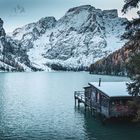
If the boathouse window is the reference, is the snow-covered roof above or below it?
above

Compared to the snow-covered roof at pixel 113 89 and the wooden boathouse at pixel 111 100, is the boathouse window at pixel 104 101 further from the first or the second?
the snow-covered roof at pixel 113 89

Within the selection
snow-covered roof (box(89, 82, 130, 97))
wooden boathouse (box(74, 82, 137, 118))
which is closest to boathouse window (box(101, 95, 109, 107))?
wooden boathouse (box(74, 82, 137, 118))

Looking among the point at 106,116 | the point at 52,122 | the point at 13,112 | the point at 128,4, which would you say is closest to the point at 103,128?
the point at 106,116

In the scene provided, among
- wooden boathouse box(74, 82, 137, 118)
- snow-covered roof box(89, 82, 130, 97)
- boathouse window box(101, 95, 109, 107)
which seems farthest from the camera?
boathouse window box(101, 95, 109, 107)

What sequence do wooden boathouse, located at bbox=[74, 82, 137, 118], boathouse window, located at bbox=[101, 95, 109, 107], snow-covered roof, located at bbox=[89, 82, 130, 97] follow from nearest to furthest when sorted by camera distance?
wooden boathouse, located at bbox=[74, 82, 137, 118] → snow-covered roof, located at bbox=[89, 82, 130, 97] → boathouse window, located at bbox=[101, 95, 109, 107]

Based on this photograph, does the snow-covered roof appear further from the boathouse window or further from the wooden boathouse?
the boathouse window

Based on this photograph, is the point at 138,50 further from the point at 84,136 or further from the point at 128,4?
the point at 84,136

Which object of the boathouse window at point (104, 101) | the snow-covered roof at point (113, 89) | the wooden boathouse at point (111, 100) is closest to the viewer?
the wooden boathouse at point (111, 100)

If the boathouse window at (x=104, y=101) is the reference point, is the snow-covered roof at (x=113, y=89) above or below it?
above

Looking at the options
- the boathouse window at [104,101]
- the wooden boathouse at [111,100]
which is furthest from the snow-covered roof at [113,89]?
the boathouse window at [104,101]

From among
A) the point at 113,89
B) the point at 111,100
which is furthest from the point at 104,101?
the point at 111,100

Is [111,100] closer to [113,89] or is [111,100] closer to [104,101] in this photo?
[104,101]

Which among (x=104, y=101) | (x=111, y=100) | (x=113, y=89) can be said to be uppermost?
(x=113, y=89)

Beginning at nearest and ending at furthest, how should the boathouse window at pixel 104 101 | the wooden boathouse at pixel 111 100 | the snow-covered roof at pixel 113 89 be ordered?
the wooden boathouse at pixel 111 100, the snow-covered roof at pixel 113 89, the boathouse window at pixel 104 101
